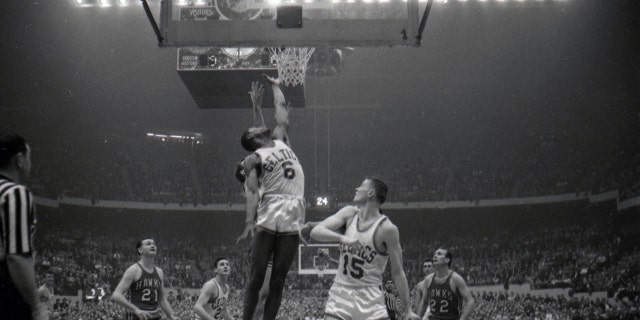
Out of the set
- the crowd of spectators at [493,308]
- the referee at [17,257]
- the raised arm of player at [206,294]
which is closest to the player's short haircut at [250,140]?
the referee at [17,257]

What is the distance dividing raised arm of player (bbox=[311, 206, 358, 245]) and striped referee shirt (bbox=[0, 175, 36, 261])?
8.41ft

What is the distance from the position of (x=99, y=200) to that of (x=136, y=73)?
26.2 feet

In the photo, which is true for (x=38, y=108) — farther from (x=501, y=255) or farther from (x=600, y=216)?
(x=600, y=216)

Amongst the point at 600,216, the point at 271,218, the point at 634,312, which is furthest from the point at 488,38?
the point at 271,218

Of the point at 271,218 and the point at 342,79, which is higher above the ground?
the point at 342,79

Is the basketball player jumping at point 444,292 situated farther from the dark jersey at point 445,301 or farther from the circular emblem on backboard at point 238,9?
the circular emblem on backboard at point 238,9

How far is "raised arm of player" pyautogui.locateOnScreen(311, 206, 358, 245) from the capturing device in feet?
18.2

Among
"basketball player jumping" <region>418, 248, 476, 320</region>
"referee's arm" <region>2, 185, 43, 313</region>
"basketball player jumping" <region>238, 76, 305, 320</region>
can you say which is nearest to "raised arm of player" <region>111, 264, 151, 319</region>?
"basketball player jumping" <region>238, 76, 305, 320</region>

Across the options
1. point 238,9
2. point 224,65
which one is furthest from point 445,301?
point 224,65

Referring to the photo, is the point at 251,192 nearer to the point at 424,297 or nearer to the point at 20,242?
the point at 20,242

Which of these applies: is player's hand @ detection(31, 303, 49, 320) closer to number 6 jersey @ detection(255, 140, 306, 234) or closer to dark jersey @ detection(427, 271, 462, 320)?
number 6 jersey @ detection(255, 140, 306, 234)

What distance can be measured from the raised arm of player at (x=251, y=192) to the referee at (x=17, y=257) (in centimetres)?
247

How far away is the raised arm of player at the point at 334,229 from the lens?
18.2 feet

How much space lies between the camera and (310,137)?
143 feet
